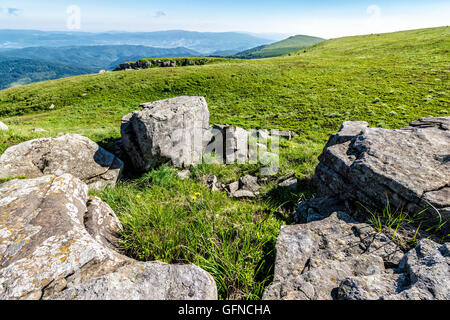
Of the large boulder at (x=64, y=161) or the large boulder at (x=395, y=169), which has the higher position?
the large boulder at (x=395, y=169)

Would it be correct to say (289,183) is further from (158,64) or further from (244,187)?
(158,64)

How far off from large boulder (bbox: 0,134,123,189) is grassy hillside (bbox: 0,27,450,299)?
1447mm

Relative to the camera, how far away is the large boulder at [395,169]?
4.69 m

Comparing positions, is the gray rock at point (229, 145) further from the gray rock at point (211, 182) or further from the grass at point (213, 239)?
the grass at point (213, 239)

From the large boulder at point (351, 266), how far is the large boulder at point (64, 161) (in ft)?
26.9

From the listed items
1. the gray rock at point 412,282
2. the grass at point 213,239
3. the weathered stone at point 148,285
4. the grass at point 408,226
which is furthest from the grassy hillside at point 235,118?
the grass at point 408,226

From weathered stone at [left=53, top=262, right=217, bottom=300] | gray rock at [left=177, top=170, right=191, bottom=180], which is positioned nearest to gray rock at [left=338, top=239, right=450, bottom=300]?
weathered stone at [left=53, top=262, right=217, bottom=300]

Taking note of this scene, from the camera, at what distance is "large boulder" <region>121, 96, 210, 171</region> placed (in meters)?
10.4

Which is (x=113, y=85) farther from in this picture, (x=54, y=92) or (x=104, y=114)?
(x=104, y=114)

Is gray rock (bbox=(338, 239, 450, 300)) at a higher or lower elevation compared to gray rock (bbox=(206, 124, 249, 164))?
higher

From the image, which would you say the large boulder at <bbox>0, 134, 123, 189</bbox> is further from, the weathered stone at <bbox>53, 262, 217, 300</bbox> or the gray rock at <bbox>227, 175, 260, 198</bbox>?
the weathered stone at <bbox>53, 262, 217, 300</bbox>

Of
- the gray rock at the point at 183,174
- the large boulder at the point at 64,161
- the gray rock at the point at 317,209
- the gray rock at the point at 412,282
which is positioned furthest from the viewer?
the gray rock at the point at 183,174
